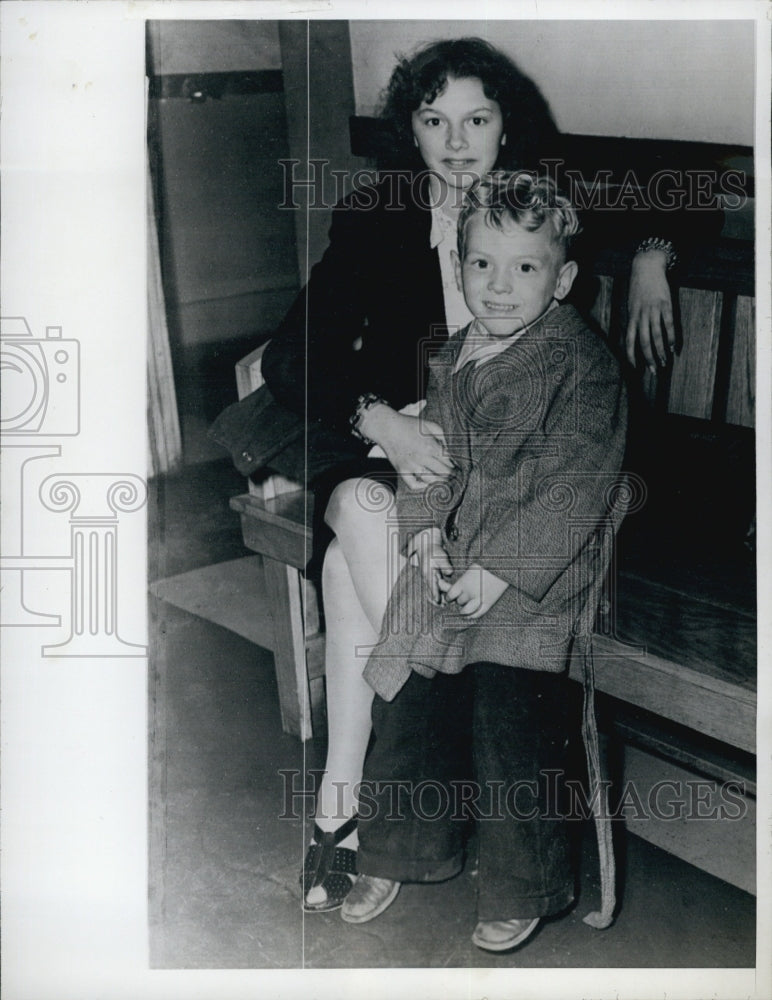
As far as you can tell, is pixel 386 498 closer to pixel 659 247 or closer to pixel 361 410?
pixel 361 410

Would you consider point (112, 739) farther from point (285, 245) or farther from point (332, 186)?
point (332, 186)

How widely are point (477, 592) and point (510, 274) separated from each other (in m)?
0.49

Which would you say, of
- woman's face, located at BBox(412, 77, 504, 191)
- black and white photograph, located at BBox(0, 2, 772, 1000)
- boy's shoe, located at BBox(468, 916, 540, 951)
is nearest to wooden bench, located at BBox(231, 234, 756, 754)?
black and white photograph, located at BBox(0, 2, 772, 1000)

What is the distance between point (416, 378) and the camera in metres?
1.59

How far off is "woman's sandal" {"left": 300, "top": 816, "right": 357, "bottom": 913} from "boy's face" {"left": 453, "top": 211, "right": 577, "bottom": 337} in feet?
2.74

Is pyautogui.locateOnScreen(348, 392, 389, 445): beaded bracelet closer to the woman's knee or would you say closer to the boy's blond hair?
the woman's knee

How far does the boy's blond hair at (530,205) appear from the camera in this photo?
1548 mm

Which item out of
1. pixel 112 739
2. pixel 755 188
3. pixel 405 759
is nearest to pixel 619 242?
pixel 755 188

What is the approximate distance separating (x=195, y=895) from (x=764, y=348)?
1267mm

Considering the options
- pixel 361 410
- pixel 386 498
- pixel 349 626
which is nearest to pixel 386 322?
pixel 361 410

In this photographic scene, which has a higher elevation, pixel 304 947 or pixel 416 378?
pixel 416 378

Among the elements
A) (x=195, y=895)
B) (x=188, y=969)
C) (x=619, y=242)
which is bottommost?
(x=188, y=969)

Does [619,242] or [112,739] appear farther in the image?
[112,739]
